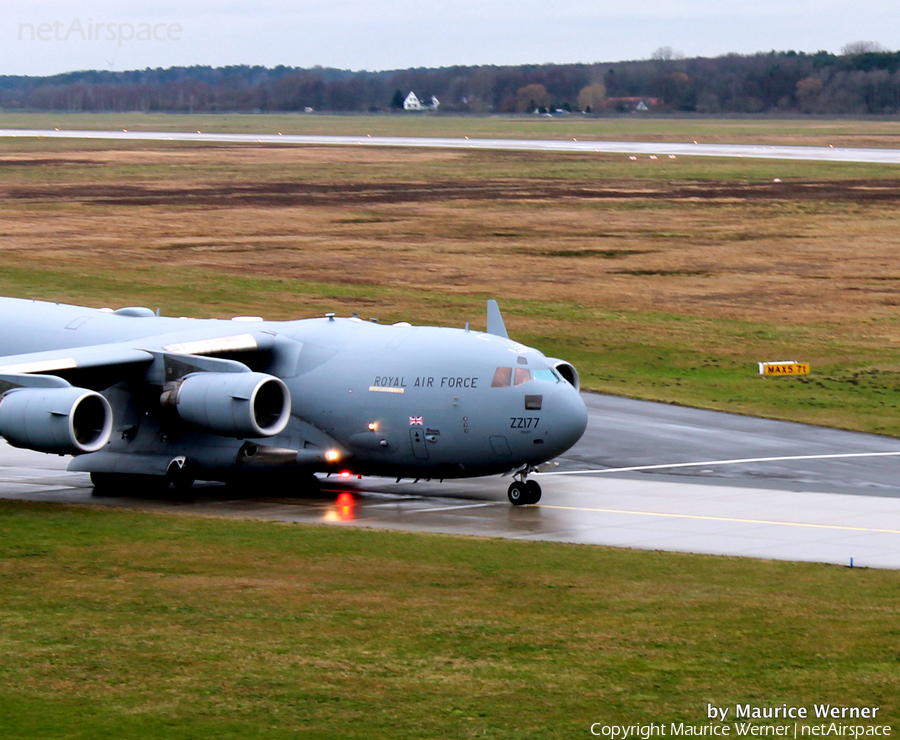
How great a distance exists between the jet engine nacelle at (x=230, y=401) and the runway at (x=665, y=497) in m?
1.85

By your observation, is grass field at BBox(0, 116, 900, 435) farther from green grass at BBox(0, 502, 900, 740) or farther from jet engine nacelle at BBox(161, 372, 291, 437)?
green grass at BBox(0, 502, 900, 740)

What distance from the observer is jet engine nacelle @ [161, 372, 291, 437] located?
97.9 ft

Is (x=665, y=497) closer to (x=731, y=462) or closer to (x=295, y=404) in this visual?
(x=731, y=462)

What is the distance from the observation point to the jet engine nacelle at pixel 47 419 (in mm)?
28219

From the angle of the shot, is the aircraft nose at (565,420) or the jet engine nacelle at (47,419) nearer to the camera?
the jet engine nacelle at (47,419)

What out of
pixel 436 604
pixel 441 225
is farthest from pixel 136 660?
pixel 441 225

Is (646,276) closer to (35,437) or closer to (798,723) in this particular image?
(35,437)

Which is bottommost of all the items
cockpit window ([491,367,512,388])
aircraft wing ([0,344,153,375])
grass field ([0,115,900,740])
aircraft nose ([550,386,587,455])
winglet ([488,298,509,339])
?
grass field ([0,115,900,740])

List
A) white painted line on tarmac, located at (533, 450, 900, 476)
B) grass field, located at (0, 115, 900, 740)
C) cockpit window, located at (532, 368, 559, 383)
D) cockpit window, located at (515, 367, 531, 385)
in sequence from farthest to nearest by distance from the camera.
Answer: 1. white painted line on tarmac, located at (533, 450, 900, 476)
2. cockpit window, located at (532, 368, 559, 383)
3. cockpit window, located at (515, 367, 531, 385)
4. grass field, located at (0, 115, 900, 740)

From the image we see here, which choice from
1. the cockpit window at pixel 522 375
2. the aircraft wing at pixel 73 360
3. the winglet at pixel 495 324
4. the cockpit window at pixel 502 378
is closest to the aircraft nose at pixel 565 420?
the cockpit window at pixel 522 375

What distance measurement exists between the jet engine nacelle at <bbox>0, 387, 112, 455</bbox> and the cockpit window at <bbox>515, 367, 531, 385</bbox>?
846 centimetres

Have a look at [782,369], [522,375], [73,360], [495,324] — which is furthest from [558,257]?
[73,360]

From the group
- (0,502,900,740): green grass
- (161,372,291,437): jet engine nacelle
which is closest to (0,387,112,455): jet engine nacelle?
(161,372,291,437): jet engine nacelle

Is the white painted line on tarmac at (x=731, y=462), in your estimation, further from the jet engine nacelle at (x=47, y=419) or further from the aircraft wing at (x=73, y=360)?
the jet engine nacelle at (x=47, y=419)
